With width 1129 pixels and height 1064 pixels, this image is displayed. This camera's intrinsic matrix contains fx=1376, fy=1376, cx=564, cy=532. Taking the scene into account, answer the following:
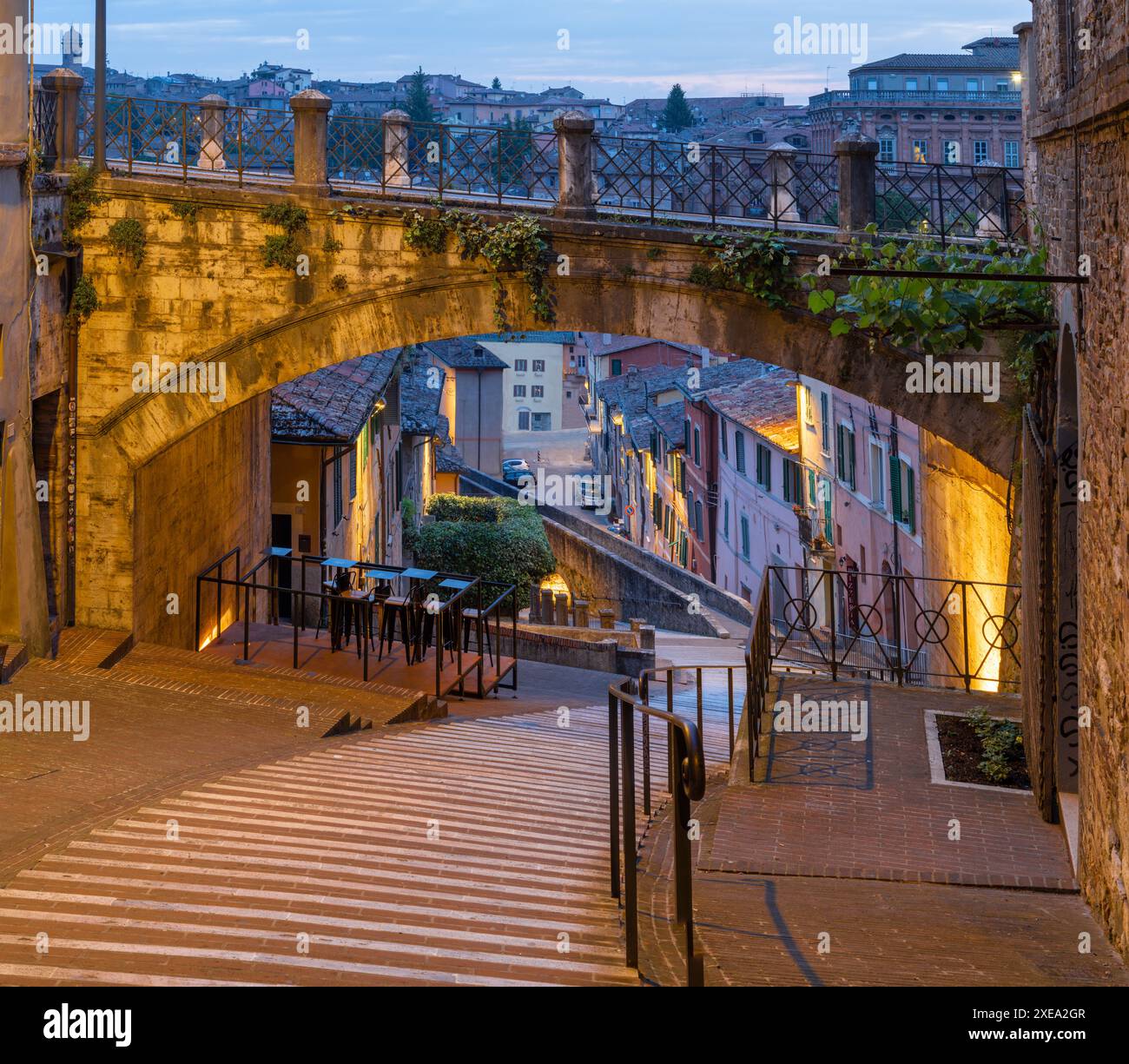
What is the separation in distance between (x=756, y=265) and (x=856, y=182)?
1.33 meters

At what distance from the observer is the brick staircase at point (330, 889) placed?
513 centimetres

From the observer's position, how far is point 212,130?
1577 cm

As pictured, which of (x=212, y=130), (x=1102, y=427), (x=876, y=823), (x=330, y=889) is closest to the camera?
(x=330, y=889)

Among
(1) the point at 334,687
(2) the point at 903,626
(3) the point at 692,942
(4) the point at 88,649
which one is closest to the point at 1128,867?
(3) the point at 692,942

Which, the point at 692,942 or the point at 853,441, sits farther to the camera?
the point at 853,441

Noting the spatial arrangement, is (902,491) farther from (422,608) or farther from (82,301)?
(82,301)

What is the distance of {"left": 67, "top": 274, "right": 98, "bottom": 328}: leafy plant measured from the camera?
13852 millimetres

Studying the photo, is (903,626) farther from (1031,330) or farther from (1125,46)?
(1125,46)

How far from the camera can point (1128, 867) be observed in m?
6.39

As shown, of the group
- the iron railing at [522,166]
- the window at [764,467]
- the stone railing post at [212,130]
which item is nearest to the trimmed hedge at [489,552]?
the window at [764,467]

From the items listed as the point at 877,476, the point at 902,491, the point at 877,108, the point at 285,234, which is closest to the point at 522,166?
the point at 285,234

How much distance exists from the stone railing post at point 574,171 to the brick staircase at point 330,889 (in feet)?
21.2

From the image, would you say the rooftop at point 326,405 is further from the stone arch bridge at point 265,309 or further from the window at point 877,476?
the window at point 877,476
